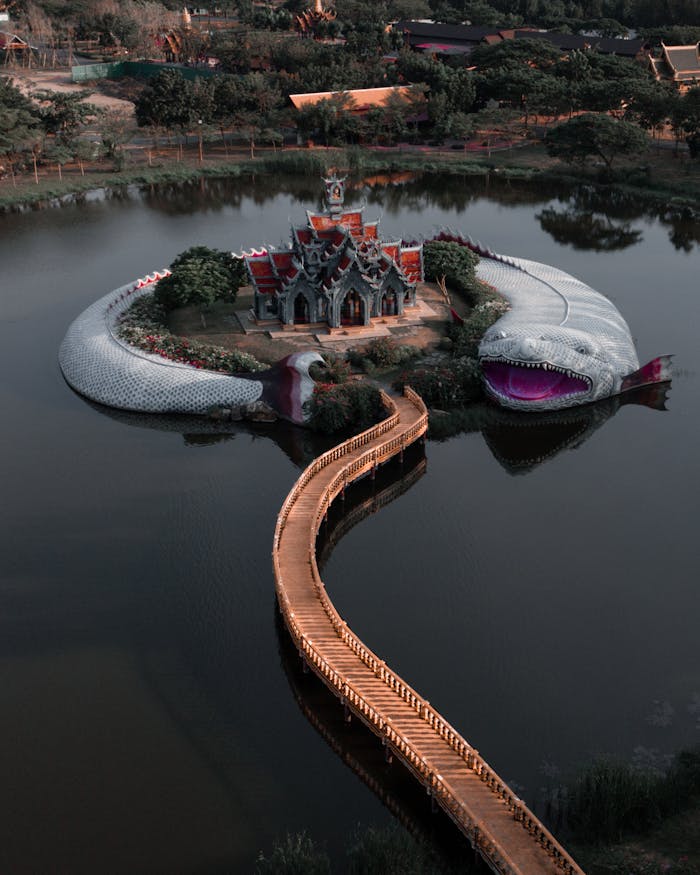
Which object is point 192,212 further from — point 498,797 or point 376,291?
point 498,797

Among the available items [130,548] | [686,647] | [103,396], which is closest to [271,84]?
[103,396]

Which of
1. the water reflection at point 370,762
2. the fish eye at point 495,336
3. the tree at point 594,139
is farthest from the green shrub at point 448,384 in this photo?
the tree at point 594,139

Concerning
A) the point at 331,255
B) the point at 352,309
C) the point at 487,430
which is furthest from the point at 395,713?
the point at 331,255

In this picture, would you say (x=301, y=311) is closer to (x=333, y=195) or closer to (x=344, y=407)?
(x=333, y=195)

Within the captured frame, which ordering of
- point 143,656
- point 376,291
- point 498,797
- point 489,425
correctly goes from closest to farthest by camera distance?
point 498,797, point 143,656, point 489,425, point 376,291

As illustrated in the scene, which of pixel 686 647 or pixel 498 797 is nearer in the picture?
pixel 498 797

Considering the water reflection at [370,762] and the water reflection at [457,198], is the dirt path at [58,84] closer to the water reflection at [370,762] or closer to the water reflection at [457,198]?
the water reflection at [457,198]
